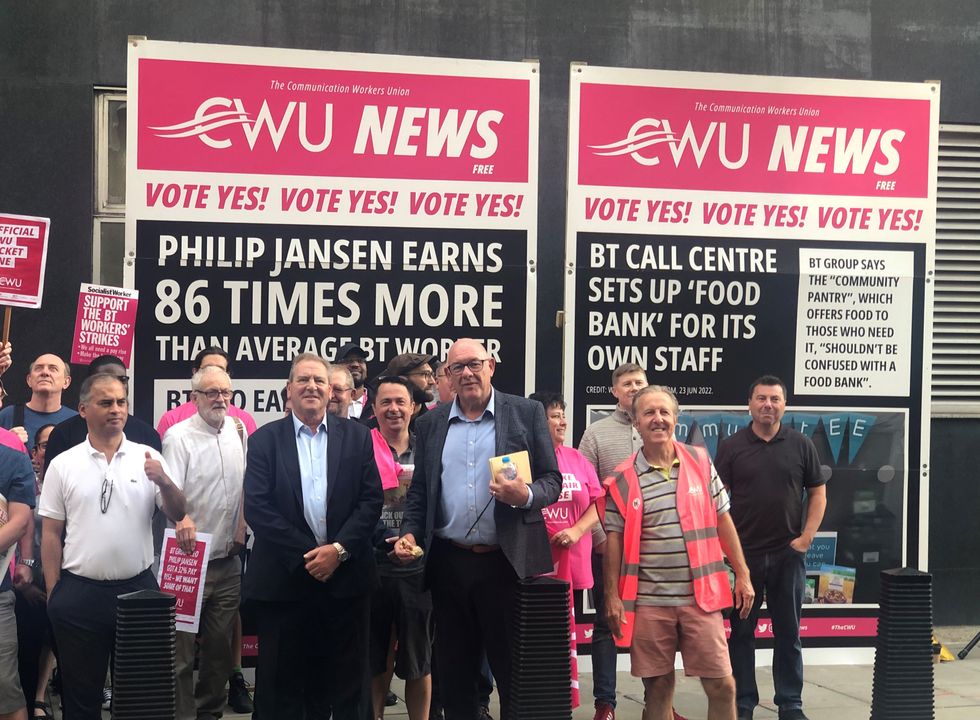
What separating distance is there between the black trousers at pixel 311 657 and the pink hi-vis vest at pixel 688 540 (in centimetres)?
139

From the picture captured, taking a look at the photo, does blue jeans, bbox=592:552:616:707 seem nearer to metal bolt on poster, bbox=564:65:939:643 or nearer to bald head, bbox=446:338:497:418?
metal bolt on poster, bbox=564:65:939:643

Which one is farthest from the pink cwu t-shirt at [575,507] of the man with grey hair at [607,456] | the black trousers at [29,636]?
the black trousers at [29,636]

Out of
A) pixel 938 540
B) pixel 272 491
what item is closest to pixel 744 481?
pixel 272 491

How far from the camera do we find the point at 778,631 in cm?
791


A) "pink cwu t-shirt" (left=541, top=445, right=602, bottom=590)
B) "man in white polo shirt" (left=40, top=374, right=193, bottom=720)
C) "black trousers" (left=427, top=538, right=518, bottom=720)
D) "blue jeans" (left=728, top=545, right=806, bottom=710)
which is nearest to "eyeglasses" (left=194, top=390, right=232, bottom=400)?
"man in white polo shirt" (left=40, top=374, right=193, bottom=720)

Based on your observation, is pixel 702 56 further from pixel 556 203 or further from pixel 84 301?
pixel 84 301

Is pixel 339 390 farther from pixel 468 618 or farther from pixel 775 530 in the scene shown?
pixel 775 530

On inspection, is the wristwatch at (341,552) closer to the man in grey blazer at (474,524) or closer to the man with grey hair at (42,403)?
the man in grey blazer at (474,524)

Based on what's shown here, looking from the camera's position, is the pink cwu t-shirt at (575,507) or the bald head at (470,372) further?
the pink cwu t-shirt at (575,507)

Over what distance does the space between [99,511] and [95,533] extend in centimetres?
12

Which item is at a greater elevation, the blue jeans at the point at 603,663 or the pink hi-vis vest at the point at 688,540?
the pink hi-vis vest at the point at 688,540

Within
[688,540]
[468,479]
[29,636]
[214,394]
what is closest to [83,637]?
[29,636]

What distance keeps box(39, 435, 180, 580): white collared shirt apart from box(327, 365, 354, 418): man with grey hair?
1423 millimetres

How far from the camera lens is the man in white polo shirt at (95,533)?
609cm
